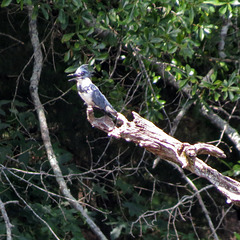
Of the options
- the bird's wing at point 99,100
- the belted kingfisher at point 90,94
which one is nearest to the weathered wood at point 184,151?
the belted kingfisher at point 90,94

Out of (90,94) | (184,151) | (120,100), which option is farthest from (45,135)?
(184,151)

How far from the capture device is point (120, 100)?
377 centimetres

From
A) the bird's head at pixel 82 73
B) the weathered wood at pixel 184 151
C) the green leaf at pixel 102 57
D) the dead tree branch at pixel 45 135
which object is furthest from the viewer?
the green leaf at pixel 102 57

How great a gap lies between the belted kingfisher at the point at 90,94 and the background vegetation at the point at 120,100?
32 centimetres

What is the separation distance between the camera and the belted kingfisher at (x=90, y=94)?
9.59 feet

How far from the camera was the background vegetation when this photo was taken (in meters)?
3.38

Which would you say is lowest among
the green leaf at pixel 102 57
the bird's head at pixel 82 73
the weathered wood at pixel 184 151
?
the green leaf at pixel 102 57

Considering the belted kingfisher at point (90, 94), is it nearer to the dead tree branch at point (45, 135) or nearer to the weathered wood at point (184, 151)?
the weathered wood at point (184, 151)

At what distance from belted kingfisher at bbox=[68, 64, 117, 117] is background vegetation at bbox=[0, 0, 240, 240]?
1.06ft

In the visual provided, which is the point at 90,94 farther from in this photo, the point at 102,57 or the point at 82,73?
the point at 102,57

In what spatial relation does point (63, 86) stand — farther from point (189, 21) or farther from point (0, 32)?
point (189, 21)

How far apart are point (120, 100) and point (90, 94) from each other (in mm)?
789

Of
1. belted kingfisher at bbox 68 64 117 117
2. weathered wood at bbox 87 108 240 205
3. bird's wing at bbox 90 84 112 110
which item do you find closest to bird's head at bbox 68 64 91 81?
belted kingfisher at bbox 68 64 117 117

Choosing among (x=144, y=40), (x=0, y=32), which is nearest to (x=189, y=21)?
(x=144, y=40)
